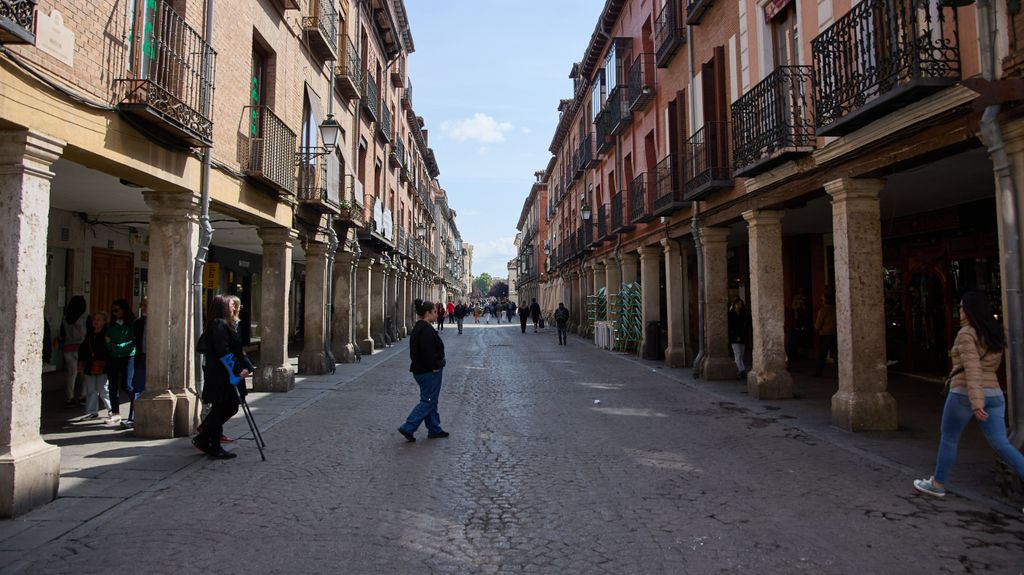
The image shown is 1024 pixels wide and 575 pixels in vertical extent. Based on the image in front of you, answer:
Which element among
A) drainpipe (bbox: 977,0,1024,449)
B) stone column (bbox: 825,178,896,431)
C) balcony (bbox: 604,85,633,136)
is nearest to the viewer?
drainpipe (bbox: 977,0,1024,449)

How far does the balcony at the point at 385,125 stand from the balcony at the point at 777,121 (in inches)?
505

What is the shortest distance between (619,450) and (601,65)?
61.1 ft

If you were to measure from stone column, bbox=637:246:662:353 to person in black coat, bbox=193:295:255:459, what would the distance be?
12.5m

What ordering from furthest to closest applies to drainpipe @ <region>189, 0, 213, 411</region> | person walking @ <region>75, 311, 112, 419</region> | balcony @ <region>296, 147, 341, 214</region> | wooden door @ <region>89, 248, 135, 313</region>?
wooden door @ <region>89, 248, 135, 313</region> < balcony @ <region>296, 147, 341, 214</region> < person walking @ <region>75, 311, 112, 419</region> < drainpipe @ <region>189, 0, 213, 411</region>

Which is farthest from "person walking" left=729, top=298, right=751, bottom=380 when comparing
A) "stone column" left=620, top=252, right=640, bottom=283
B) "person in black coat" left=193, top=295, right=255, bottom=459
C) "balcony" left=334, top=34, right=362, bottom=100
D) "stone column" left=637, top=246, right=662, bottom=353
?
"balcony" left=334, top=34, right=362, bottom=100

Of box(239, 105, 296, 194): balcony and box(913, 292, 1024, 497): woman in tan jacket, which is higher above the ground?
box(239, 105, 296, 194): balcony

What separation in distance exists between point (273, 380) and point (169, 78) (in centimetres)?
581

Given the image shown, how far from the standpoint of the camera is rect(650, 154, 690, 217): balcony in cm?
1317

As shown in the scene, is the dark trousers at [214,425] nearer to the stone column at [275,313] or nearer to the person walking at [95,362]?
Answer: the person walking at [95,362]

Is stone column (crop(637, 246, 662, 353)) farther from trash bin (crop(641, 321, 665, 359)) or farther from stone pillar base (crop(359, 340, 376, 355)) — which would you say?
stone pillar base (crop(359, 340, 376, 355))

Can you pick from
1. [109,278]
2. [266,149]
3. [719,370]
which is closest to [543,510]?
[266,149]

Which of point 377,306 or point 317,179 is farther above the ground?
point 317,179

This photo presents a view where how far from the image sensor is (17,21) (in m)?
4.21

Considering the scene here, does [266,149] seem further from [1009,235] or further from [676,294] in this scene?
[676,294]
